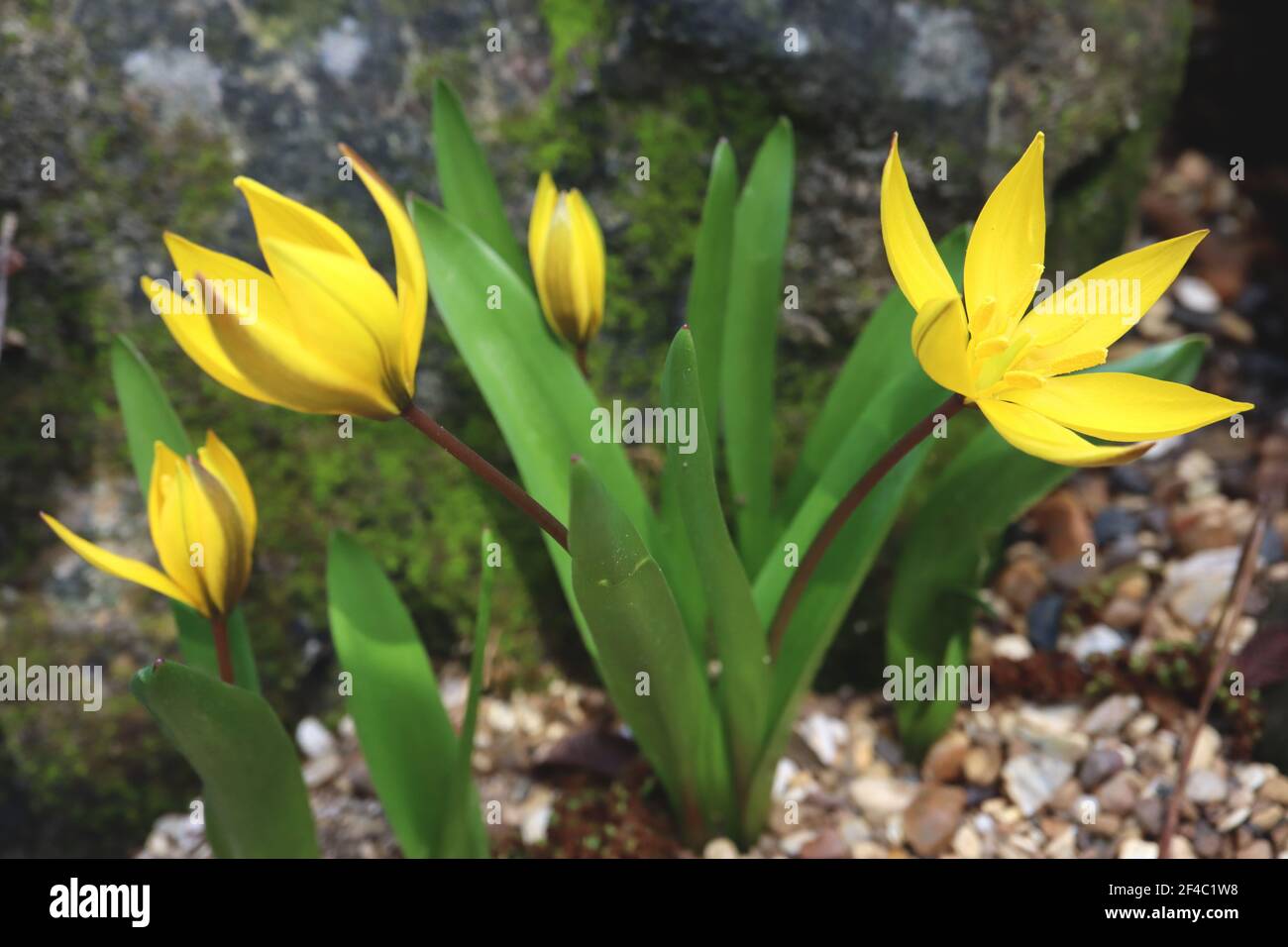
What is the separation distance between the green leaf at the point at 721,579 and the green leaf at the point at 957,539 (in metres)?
0.32

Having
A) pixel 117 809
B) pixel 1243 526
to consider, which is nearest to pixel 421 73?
pixel 117 809

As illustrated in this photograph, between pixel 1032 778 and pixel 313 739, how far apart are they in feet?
3.83

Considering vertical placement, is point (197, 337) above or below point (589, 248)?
below

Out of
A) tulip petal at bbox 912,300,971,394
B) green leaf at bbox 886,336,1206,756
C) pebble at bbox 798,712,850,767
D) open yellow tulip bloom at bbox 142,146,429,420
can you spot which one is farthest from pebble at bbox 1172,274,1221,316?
open yellow tulip bloom at bbox 142,146,429,420

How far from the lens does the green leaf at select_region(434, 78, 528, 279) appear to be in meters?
1.39

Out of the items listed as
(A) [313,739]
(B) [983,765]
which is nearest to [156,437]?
(A) [313,739]

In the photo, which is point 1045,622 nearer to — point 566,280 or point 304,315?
point 566,280

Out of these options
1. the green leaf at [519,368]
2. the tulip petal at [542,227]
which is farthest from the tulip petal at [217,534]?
the tulip petal at [542,227]

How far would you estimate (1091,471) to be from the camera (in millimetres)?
2096

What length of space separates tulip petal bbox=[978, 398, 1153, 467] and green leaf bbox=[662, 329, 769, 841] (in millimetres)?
279

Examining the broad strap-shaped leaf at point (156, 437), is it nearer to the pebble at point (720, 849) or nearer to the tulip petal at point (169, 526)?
the tulip petal at point (169, 526)

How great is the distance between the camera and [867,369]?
Result: 56.9 inches

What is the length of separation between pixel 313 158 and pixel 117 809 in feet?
3.63
